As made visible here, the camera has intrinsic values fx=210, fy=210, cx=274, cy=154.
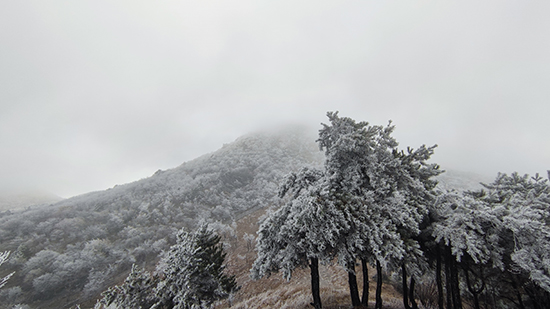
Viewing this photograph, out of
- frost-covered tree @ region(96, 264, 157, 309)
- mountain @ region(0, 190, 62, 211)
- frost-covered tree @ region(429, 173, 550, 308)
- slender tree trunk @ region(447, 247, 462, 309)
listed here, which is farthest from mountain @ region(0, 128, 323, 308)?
mountain @ region(0, 190, 62, 211)

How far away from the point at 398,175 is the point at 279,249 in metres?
7.78

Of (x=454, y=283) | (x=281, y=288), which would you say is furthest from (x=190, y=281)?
(x=281, y=288)

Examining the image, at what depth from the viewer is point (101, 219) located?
172 ft

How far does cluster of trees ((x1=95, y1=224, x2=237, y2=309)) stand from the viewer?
1172 centimetres

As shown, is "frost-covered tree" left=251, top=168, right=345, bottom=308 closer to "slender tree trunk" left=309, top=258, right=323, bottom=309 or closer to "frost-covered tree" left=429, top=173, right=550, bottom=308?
"slender tree trunk" left=309, top=258, right=323, bottom=309

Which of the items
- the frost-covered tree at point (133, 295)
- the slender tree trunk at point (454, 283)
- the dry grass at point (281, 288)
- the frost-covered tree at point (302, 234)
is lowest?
the dry grass at point (281, 288)

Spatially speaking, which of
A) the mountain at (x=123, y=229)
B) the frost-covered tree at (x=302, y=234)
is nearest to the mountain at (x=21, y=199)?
the mountain at (x=123, y=229)

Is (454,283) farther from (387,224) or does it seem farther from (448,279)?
(387,224)

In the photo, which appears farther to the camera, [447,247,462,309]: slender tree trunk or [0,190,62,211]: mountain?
[0,190,62,211]: mountain

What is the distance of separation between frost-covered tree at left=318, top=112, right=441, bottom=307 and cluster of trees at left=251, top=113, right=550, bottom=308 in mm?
53

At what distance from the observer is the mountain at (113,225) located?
34.4 meters

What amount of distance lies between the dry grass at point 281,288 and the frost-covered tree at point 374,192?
4258 millimetres

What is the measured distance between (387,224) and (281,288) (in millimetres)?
18948

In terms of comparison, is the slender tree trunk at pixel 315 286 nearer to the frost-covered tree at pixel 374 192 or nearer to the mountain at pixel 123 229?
the frost-covered tree at pixel 374 192
